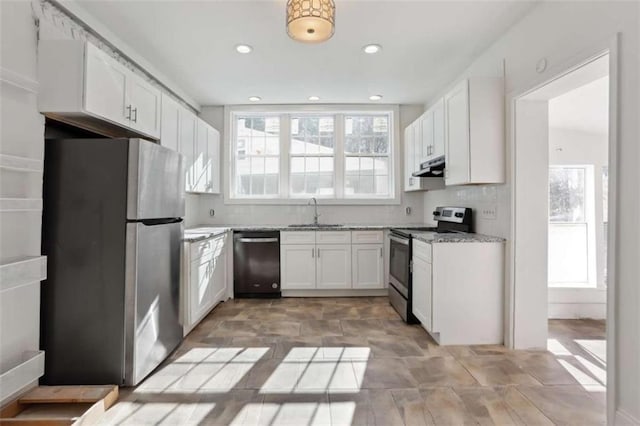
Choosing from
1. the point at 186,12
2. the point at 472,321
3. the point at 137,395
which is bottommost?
the point at 137,395

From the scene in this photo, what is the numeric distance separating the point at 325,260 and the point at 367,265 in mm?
549

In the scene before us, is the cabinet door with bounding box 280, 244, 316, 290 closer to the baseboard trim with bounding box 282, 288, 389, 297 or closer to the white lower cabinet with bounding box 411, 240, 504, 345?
the baseboard trim with bounding box 282, 288, 389, 297

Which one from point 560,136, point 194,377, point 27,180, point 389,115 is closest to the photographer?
point 27,180

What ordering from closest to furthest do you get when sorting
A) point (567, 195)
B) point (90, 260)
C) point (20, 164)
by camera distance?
point (20, 164) < point (90, 260) < point (567, 195)

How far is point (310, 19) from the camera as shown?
6.58ft

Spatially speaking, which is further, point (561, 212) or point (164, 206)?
point (561, 212)

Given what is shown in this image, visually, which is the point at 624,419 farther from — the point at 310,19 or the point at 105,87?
the point at 105,87

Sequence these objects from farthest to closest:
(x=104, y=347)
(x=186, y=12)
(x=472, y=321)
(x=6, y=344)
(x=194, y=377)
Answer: (x=472, y=321)
(x=186, y=12)
(x=194, y=377)
(x=104, y=347)
(x=6, y=344)

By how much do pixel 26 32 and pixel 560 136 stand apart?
15.1ft

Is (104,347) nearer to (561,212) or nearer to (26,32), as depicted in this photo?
(26,32)

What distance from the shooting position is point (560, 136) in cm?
349

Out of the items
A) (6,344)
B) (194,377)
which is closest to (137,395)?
(194,377)

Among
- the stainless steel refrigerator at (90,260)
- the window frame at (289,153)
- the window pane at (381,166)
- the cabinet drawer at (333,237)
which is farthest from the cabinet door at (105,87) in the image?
the window pane at (381,166)

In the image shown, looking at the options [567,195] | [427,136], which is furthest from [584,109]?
[427,136]
